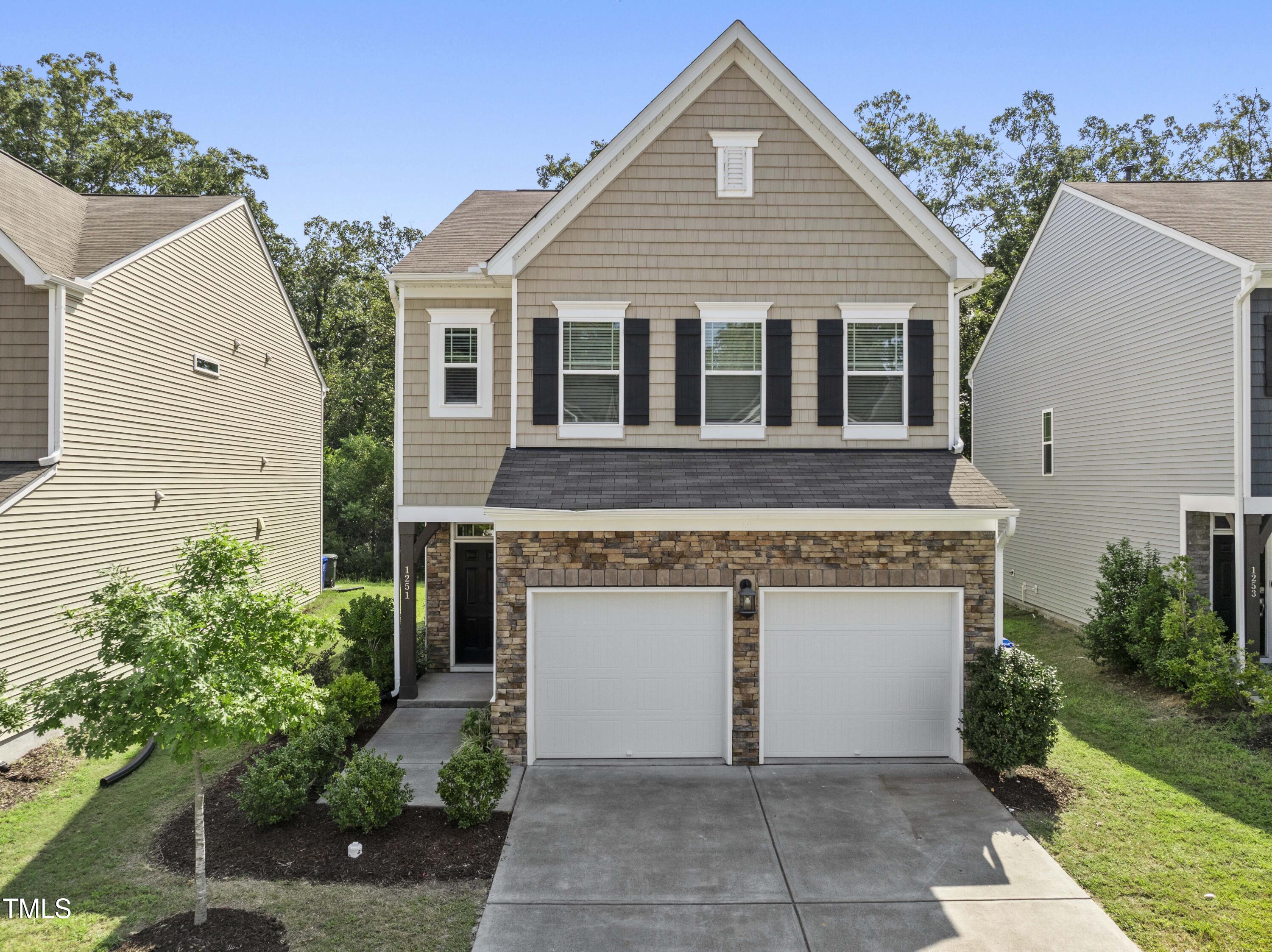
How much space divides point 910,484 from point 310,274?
32118mm

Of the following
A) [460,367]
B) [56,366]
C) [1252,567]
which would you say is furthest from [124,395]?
[1252,567]

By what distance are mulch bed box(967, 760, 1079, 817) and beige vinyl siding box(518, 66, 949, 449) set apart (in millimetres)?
4652

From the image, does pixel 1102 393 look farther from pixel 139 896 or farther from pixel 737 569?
pixel 139 896

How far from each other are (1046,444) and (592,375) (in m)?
12.0

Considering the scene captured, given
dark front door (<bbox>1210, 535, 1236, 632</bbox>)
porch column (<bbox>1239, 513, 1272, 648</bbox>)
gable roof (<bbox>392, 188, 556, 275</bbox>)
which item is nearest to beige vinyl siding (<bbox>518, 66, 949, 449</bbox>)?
gable roof (<bbox>392, 188, 556, 275</bbox>)

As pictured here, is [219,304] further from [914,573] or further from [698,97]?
[914,573]

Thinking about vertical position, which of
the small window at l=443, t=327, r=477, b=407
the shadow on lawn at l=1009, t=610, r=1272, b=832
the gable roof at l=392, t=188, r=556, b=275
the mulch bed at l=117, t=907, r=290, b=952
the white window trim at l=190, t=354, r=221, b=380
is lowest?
the mulch bed at l=117, t=907, r=290, b=952

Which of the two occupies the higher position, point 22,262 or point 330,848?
point 22,262

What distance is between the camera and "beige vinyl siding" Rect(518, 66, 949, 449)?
10203 millimetres

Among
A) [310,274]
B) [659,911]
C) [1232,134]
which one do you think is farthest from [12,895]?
[1232,134]

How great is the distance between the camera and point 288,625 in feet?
19.9

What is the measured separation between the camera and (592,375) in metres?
10.3

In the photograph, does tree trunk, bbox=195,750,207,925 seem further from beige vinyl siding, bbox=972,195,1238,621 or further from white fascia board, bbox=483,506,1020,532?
beige vinyl siding, bbox=972,195,1238,621

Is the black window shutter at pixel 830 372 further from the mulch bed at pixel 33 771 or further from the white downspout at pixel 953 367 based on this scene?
the mulch bed at pixel 33 771
